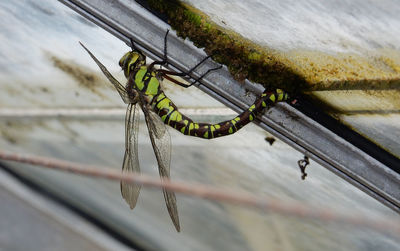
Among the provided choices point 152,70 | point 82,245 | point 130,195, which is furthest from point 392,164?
point 82,245

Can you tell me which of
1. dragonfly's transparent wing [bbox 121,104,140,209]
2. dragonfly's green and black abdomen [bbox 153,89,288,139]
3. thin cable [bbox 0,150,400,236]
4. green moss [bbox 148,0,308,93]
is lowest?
dragonfly's transparent wing [bbox 121,104,140,209]

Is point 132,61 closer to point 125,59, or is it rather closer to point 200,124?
point 125,59

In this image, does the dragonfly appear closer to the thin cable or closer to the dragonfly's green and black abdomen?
the dragonfly's green and black abdomen

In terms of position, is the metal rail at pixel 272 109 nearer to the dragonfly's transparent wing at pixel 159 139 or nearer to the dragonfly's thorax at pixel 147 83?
the dragonfly's thorax at pixel 147 83

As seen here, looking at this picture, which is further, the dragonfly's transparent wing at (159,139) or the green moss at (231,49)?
the dragonfly's transparent wing at (159,139)

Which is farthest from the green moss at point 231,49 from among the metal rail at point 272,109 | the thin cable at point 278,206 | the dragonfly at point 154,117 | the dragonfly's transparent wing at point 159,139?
Result: the thin cable at point 278,206

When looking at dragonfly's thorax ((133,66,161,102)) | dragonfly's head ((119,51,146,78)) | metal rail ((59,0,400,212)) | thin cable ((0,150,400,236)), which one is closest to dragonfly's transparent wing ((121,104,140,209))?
dragonfly's thorax ((133,66,161,102))

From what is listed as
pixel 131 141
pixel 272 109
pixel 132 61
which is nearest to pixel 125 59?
pixel 132 61
